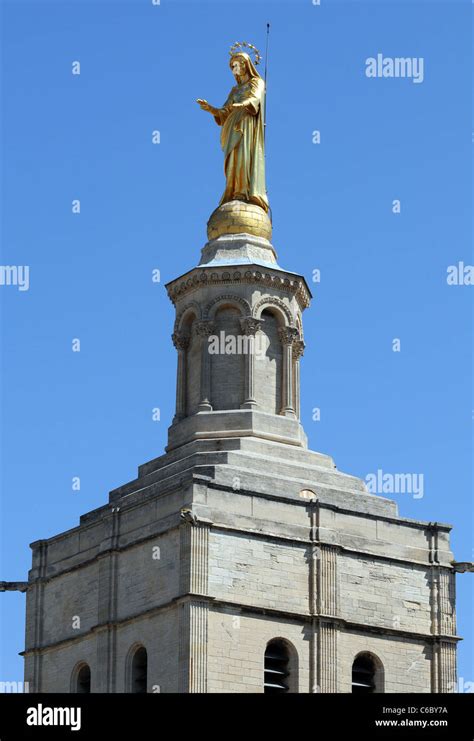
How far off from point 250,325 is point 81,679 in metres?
13.8

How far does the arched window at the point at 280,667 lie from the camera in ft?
208

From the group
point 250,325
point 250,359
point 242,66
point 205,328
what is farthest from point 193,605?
point 242,66

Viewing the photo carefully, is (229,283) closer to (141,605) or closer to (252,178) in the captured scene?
(252,178)

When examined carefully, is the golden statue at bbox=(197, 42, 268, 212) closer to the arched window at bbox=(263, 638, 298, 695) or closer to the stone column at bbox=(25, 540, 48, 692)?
the stone column at bbox=(25, 540, 48, 692)

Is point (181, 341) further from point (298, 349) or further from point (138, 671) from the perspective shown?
point (138, 671)

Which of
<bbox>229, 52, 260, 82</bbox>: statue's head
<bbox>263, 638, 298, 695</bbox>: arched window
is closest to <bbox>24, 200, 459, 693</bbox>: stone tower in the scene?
<bbox>263, 638, 298, 695</bbox>: arched window

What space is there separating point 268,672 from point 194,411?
10.3m

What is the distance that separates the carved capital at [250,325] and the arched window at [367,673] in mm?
12034

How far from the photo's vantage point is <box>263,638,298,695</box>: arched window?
208 ft

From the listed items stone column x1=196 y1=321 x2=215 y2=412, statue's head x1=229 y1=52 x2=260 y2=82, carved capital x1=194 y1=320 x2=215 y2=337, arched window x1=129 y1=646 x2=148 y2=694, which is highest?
statue's head x1=229 y1=52 x2=260 y2=82

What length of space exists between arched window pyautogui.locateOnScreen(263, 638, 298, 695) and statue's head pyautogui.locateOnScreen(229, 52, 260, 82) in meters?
22.1

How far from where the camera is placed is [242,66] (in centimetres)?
7281

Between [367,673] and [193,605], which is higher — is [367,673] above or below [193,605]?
below
